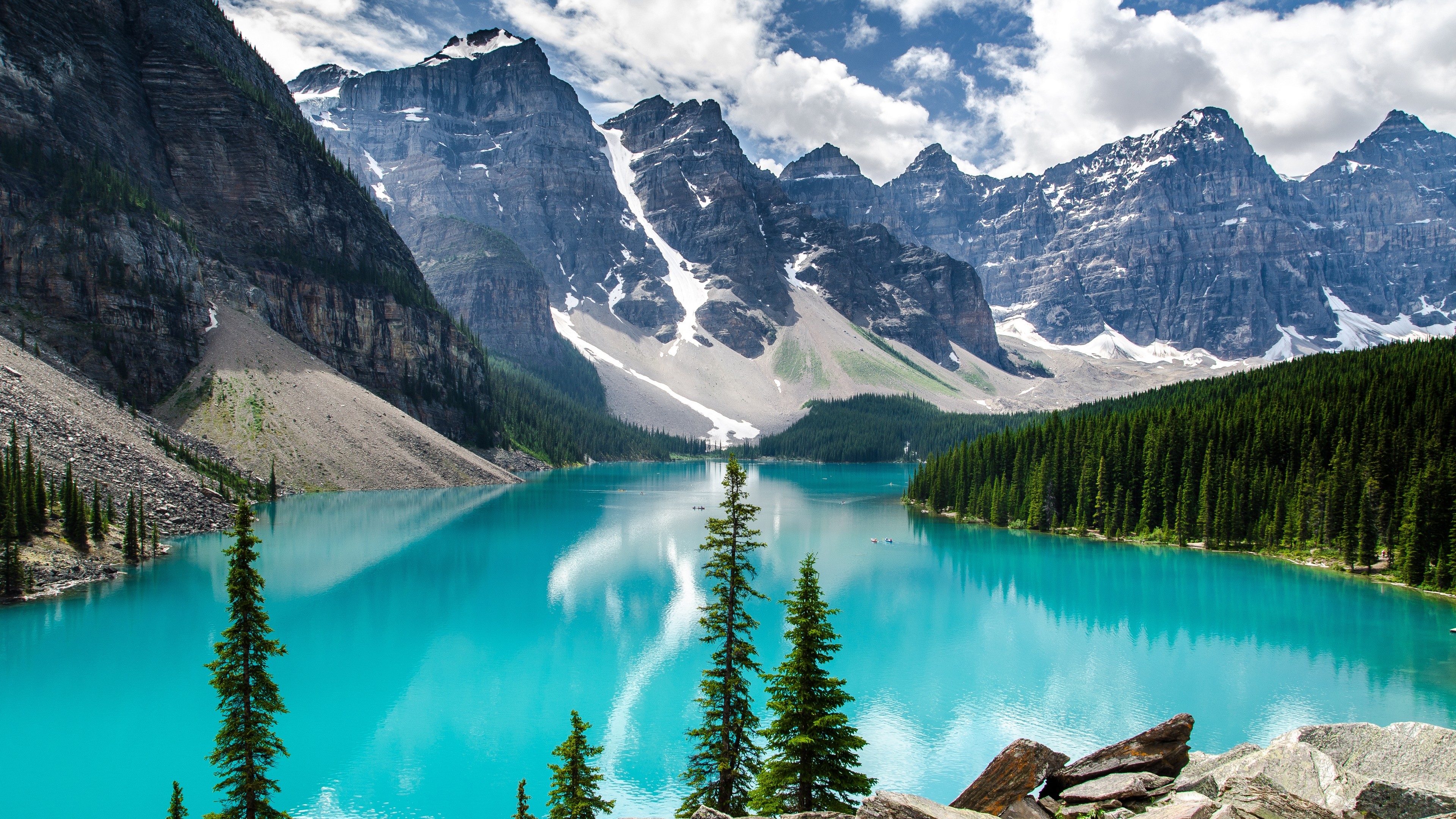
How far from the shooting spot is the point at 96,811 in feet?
63.0

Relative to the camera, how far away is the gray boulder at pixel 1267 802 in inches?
387

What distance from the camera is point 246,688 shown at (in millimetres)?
15148

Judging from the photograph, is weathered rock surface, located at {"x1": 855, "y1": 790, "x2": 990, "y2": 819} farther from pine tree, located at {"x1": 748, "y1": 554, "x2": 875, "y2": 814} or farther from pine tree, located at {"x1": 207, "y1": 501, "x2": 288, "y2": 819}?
pine tree, located at {"x1": 207, "y1": 501, "x2": 288, "y2": 819}

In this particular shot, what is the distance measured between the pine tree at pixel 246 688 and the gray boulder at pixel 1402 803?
54.7ft

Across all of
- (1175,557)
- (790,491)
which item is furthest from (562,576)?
(790,491)

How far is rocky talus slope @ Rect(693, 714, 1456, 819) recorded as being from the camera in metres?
10.3

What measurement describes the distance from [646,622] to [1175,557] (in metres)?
41.1

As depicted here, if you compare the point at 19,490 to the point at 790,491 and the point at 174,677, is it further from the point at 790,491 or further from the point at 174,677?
the point at 790,491

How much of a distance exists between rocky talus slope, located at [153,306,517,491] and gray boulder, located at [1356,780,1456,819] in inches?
3445

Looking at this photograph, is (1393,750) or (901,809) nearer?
(901,809)

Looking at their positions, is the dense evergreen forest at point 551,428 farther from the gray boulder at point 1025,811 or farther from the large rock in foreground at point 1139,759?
the gray boulder at point 1025,811

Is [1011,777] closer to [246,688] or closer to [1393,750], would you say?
[1393,750]

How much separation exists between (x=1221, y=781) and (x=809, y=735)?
6.34 meters

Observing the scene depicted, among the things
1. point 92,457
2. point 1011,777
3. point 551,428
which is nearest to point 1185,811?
point 1011,777
